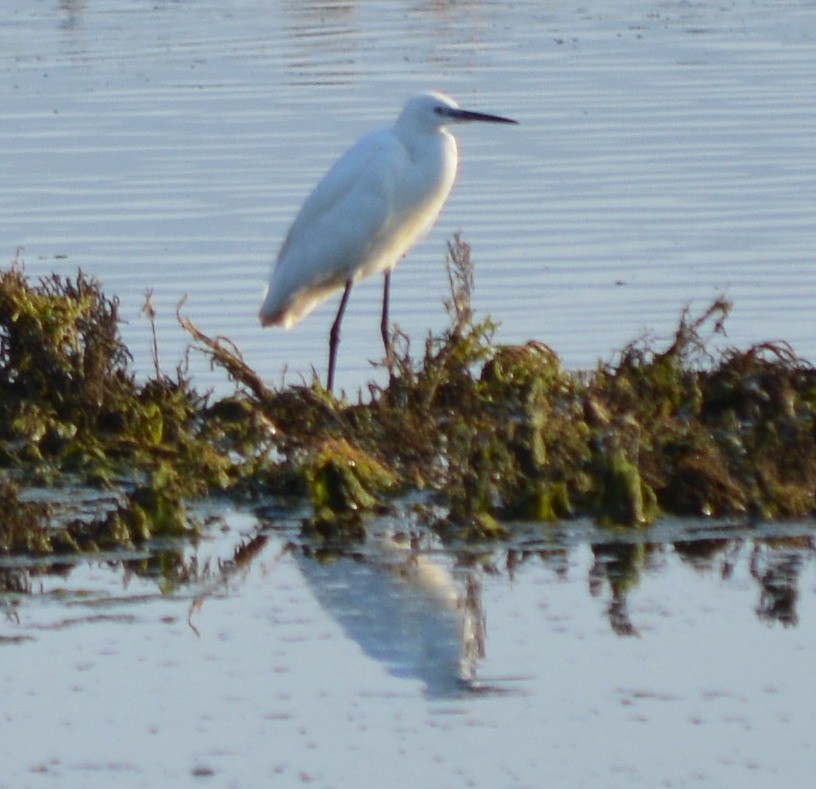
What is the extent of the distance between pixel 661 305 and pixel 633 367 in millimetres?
3023

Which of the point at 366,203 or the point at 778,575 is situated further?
the point at 366,203

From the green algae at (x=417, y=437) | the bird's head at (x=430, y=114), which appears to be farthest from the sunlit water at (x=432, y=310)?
the bird's head at (x=430, y=114)

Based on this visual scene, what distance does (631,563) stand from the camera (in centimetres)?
691

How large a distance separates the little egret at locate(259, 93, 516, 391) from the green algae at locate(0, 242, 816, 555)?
988 millimetres

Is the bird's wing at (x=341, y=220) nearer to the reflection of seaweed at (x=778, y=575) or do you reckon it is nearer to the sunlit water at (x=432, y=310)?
the sunlit water at (x=432, y=310)

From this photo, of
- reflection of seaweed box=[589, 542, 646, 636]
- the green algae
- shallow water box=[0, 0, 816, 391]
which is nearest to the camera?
reflection of seaweed box=[589, 542, 646, 636]

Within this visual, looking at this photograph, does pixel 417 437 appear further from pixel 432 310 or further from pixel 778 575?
pixel 432 310

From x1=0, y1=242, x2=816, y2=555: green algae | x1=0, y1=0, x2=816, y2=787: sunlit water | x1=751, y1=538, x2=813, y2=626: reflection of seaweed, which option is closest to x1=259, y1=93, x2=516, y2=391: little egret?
x1=0, y1=0, x2=816, y2=787: sunlit water

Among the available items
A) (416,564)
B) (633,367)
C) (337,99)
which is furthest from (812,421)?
(337,99)

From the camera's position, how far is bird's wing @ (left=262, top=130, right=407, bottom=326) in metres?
10.0

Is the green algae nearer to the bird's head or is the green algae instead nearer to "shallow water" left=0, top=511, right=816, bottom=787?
"shallow water" left=0, top=511, right=816, bottom=787

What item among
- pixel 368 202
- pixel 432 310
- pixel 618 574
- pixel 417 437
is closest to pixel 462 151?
pixel 432 310

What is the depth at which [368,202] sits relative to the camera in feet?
32.9

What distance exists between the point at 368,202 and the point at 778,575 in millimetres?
3802
